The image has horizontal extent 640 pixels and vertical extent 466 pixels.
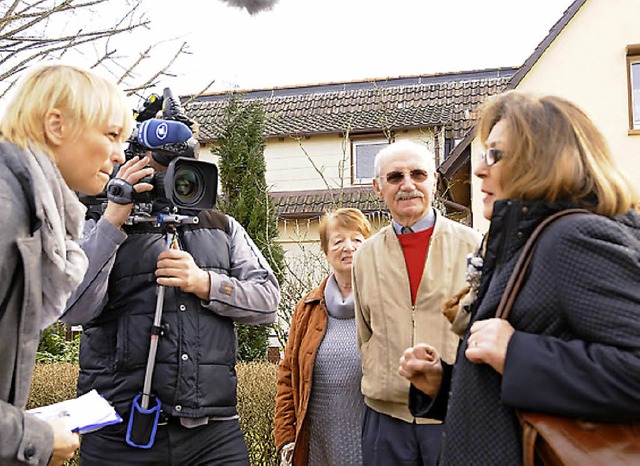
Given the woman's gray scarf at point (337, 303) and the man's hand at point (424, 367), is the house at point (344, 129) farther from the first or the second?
the man's hand at point (424, 367)

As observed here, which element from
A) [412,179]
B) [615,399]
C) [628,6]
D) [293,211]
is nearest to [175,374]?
[412,179]

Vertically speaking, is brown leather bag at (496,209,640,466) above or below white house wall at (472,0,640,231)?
below

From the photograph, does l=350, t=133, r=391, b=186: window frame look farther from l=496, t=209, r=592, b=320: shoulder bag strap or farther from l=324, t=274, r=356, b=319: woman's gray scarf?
l=496, t=209, r=592, b=320: shoulder bag strap

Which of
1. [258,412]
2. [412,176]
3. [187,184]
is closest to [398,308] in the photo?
[412,176]

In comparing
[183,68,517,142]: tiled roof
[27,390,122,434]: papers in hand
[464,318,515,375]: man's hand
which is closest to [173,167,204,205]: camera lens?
[27,390,122,434]: papers in hand

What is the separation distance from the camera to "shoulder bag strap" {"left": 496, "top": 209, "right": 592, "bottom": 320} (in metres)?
1.85

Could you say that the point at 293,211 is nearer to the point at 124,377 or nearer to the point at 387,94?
the point at 387,94

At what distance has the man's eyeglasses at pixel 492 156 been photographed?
2037mm

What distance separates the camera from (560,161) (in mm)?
1879

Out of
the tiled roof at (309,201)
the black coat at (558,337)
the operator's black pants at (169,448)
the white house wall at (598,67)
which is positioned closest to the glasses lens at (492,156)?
the black coat at (558,337)

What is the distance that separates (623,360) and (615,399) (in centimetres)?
9

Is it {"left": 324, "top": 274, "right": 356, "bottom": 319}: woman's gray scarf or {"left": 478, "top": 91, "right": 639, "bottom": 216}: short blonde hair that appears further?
{"left": 324, "top": 274, "right": 356, "bottom": 319}: woman's gray scarf

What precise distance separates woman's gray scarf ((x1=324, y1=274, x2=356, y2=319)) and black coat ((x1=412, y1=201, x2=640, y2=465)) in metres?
1.86

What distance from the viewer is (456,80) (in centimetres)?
2208
